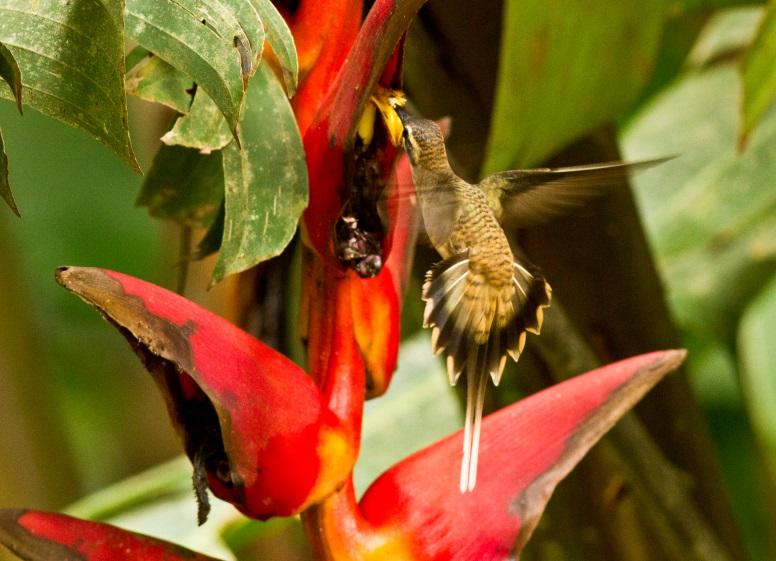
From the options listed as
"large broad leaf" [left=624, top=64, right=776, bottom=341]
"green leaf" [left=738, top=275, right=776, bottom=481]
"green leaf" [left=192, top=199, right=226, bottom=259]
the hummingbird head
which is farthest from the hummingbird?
"large broad leaf" [left=624, top=64, right=776, bottom=341]

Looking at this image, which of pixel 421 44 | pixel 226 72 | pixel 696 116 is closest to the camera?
pixel 226 72

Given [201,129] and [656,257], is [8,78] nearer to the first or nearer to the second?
[201,129]

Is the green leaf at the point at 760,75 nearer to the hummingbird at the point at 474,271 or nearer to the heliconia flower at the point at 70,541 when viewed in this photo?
the hummingbird at the point at 474,271

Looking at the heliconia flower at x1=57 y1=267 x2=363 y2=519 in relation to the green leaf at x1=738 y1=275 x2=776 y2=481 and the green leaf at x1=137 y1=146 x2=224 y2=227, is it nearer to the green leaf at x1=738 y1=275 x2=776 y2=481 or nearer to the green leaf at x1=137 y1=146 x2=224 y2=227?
the green leaf at x1=137 y1=146 x2=224 y2=227

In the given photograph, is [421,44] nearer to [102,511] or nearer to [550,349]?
[550,349]

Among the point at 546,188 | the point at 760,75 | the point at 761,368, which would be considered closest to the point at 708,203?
the point at 761,368

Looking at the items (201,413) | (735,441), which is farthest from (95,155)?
(201,413)
